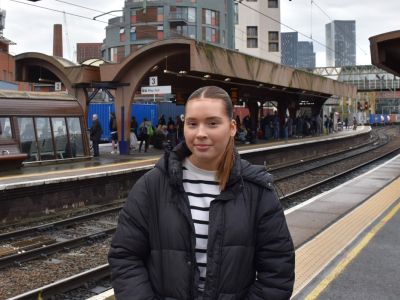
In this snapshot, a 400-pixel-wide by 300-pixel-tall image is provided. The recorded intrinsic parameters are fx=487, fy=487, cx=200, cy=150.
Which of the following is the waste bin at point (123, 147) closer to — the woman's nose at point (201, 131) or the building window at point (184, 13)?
the woman's nose at point (201, 131)

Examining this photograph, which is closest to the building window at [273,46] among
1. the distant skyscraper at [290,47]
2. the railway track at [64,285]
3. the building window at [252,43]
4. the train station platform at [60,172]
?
the building window at [252,43]

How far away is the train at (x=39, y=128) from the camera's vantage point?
547 inches

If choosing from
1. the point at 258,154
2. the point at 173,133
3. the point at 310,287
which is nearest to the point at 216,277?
the point at 310,287

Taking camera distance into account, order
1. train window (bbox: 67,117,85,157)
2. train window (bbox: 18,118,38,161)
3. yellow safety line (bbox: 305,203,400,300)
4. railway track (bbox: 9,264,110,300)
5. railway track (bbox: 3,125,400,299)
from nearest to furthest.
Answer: yellow safety line (bbox: 305,203,400,300)
railway track (bbox: 9,264,110,300)
railway track (bbox: 3,125,400,299)
train window (bbox: 18,118,38,161)
train window (bbox: 67,117,85,157)

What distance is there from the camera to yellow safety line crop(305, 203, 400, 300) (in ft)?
16.0

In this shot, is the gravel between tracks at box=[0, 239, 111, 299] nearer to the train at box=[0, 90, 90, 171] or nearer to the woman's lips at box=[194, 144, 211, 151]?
the woman's lips at box=[194, 144, 211, 151]

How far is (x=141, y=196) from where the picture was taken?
221 cm

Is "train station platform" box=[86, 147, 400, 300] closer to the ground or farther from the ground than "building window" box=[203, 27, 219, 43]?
closer to the ground

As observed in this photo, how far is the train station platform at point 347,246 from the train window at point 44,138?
877 cm

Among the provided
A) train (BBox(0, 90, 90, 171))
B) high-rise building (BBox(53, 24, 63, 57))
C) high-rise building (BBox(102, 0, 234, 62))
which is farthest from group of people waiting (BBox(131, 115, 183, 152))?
high-rise building (BBox(53, 24, 63, 57))

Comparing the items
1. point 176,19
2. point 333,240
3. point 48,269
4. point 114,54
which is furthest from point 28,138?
point 114,54

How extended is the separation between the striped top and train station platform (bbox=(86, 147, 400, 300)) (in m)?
2.89

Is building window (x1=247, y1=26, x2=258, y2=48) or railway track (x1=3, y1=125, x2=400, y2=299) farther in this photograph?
building window (x1=247, y1=26, x2=258, y2=48)

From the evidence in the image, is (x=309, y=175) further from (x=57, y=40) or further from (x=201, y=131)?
(x=57, y=40)
